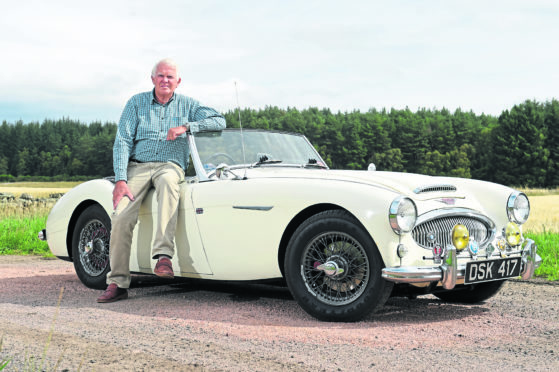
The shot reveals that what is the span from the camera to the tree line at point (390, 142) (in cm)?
8812

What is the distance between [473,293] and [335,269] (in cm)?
187

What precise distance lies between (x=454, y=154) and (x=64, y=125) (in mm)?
73298

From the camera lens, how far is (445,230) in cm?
470

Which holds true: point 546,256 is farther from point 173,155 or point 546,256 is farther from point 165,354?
point 165,354

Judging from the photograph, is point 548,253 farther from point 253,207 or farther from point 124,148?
point 124,148

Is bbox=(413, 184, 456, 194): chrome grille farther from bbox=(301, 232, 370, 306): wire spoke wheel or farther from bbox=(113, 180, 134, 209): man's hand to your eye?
bbox=(113, 180, 134, 209): man's hand

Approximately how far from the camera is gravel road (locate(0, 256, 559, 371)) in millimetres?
3639

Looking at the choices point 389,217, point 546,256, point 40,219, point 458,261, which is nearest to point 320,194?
point 389,217

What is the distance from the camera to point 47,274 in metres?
8.09

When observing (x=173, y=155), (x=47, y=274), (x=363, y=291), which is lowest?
(x=47, y=274)

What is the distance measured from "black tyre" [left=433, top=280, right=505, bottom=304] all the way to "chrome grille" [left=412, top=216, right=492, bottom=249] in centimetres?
77

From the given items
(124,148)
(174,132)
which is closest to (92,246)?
(124,148)

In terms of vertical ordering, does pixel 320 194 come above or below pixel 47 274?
above

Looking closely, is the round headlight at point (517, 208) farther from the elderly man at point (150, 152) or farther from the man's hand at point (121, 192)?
the man's hand at point (121, 192)
